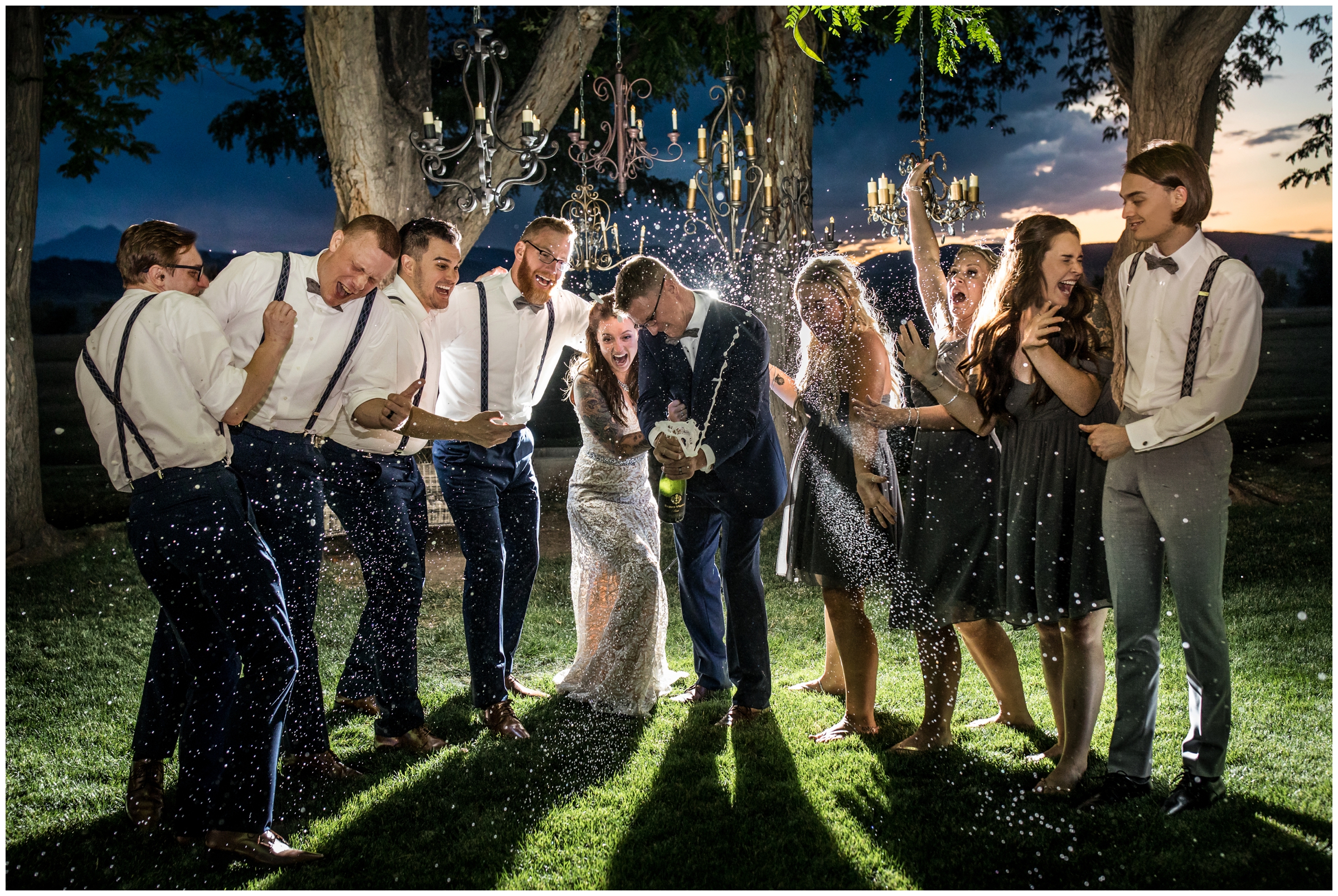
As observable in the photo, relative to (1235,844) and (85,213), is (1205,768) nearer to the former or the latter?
(1235,844)

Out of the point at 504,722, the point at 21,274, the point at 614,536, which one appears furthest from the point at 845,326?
the point at 21,274

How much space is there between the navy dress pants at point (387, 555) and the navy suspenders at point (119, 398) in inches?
33.4

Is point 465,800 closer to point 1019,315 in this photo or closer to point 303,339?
point 303,339

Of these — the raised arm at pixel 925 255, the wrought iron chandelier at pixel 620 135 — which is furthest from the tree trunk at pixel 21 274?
the raised arm at pixel 925 255

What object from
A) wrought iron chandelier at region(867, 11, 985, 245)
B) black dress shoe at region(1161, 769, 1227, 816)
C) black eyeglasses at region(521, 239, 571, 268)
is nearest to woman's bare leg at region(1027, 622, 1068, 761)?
black dress shoe at region(1161, 769, 1227, 816)

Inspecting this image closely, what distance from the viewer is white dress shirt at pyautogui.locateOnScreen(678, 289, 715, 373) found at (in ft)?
12.1

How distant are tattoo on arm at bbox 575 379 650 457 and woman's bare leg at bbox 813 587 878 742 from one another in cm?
106

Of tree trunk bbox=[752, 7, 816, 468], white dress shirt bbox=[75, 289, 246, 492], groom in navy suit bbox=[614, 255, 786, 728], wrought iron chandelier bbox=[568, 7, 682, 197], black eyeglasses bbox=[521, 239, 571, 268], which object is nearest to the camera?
white dress shirt bbox=[75, 289, 246, 492]

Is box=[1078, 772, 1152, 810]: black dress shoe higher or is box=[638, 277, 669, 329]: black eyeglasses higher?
box=[638, 277, 669, 329]: black eyeglasses

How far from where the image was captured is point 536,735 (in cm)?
371

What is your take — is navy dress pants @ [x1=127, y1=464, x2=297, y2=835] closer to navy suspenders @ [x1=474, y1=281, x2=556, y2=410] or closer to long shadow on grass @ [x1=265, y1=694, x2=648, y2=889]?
long shadow on grass @ [x1=265, y1=694, x2=648, y2=889]

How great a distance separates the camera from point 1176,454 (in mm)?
2797

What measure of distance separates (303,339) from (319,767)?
153cm

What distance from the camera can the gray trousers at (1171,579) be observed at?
9.05ft
